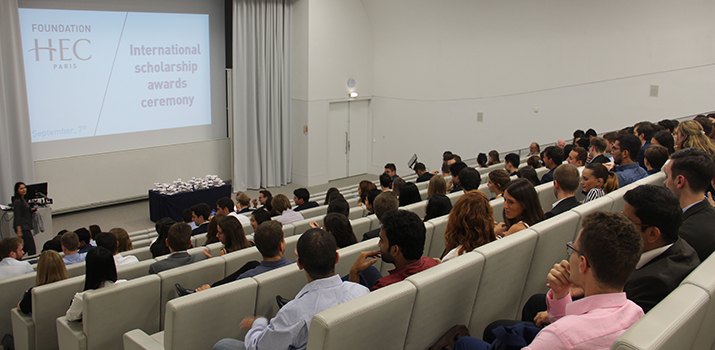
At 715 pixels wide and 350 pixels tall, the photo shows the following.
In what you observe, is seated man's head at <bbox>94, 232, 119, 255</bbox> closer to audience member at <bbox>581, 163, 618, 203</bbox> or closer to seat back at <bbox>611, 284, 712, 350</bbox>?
audience member at <bbox>581, 163, 618, 203</bbox>

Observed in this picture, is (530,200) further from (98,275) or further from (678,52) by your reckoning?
(678,52)

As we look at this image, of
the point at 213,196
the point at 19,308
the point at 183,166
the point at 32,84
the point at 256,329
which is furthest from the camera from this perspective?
the point at 183,166

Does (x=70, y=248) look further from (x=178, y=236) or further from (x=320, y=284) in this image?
(x=320, y=284)

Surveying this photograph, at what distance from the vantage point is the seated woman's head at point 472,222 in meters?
2.96

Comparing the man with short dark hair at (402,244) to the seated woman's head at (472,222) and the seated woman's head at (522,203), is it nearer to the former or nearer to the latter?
the seated woman's head at (472,222)

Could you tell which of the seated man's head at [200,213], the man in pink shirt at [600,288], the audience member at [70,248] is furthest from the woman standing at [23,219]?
the man in pink shirt at [600,288]

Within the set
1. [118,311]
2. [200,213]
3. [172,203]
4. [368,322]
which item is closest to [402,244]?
[368,322]

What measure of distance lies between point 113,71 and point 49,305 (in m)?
7.25

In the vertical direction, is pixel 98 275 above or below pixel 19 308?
above

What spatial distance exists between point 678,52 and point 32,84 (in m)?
11.8

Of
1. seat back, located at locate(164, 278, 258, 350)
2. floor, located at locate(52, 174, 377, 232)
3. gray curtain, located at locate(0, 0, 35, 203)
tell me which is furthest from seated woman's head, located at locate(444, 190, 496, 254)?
gray curtain, located at locate(0, 0, 35, 203)

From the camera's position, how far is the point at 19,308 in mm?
4188

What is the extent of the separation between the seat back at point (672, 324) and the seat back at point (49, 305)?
12.9ft

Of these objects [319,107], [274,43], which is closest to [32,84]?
[274,43]
